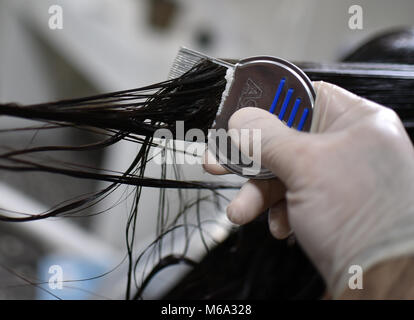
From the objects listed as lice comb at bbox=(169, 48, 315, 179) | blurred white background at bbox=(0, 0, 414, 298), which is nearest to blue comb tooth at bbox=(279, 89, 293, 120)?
lice comb at bbox=(169, 48, 315, 179)

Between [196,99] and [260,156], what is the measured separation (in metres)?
0.09

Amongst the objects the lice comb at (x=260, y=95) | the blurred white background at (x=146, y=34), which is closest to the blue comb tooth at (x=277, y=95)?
the lice comb at (x=260, y=95)

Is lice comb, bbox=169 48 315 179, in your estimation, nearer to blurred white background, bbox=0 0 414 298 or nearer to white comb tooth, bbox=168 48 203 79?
white comb tooth, bbox=168 48 203 79

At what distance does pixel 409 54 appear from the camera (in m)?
0.65

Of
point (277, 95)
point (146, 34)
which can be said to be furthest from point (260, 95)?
point (146, 34)

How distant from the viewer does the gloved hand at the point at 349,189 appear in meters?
0.28

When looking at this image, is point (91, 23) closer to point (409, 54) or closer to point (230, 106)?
point (409, 54)

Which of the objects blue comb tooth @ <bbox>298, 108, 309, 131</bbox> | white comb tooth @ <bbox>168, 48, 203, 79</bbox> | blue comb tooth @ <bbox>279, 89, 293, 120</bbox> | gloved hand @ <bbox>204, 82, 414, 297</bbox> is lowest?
gloved hand @ <bbox>204, 82, 414, 297</bbox>

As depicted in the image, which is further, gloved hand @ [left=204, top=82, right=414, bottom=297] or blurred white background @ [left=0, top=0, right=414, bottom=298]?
blurred white background @ [left=0, top=0, right=414, bottom=298]

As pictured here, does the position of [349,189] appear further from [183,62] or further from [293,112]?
[183,62]

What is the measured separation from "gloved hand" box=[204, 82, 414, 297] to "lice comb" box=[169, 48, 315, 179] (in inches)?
0.9

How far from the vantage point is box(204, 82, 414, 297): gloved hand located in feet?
0.92

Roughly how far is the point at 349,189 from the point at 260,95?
11 cm
